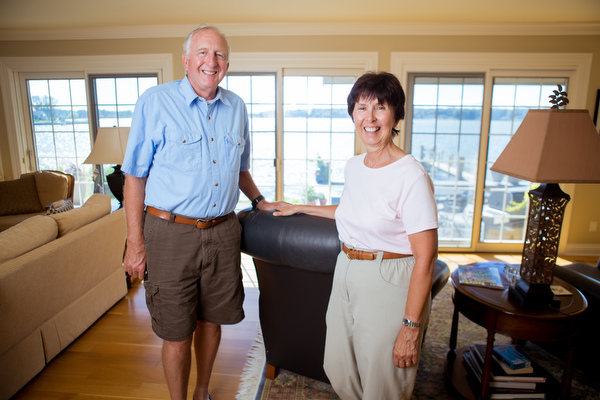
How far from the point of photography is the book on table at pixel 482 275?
180 cm

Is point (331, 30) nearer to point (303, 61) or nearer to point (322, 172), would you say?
point (303, 61)

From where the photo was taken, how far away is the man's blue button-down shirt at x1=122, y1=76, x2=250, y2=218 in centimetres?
147

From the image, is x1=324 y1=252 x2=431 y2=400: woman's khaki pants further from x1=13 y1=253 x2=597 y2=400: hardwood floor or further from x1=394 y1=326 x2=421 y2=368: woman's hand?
x1=13 y1=253 x2=597 y2=400: hardwood floor

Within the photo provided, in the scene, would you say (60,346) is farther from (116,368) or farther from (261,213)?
(261,213)

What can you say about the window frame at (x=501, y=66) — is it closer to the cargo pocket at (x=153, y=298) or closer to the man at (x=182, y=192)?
the man at (x=182, y=192)

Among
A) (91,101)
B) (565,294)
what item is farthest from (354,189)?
(91,101)

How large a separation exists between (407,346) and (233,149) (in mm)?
1044

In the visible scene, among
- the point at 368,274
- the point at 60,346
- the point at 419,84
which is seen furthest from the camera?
the point at 419,84

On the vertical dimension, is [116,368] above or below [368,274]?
below

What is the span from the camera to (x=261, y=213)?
1698 mm

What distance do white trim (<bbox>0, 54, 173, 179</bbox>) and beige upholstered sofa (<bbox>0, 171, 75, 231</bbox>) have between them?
0.78 metres

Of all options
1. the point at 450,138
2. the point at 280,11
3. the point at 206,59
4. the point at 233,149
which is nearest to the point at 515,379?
the point at 233,149

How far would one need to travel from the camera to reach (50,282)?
2.03 m

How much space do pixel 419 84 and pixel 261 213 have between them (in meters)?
3.20
